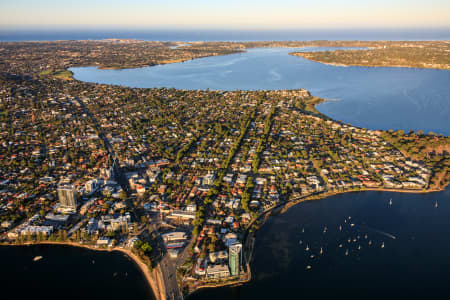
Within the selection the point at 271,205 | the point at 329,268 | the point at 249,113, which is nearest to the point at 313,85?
the point at 249,113

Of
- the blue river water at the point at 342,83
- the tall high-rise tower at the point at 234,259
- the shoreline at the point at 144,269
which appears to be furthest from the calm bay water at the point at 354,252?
the blue river water at the point at 342,83

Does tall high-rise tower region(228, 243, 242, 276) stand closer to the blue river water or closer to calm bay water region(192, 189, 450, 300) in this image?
calm bay water region(192, 189, 450, 300)

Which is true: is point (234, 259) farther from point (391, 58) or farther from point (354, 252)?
point (391, 58)

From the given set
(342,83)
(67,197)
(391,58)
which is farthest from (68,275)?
(391,58)

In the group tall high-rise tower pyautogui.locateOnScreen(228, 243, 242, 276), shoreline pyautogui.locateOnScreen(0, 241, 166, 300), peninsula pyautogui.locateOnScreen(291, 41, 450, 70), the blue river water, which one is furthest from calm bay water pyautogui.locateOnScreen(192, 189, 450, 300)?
peninsula pyautogui.locateOnScreen(291, 41, 450, 70)

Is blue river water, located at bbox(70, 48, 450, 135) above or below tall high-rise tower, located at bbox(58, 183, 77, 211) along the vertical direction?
above

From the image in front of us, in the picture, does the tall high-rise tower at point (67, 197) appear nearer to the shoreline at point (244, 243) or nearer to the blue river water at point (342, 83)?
the shoreline at point (244, 243)
